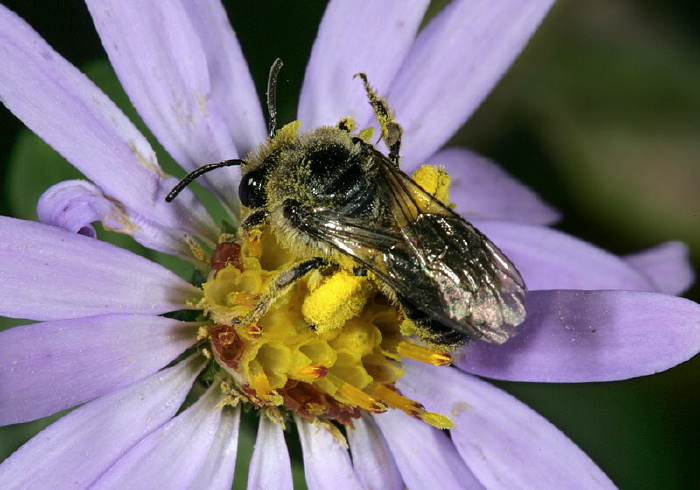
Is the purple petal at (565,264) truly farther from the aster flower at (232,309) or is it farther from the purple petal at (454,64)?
the purple petal at (454,64)

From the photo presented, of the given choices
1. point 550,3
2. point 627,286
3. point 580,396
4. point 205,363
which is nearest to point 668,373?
point 580,396

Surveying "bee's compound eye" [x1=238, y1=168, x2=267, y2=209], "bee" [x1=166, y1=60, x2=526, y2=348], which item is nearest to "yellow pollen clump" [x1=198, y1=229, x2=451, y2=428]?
"bee" [x1=166, y1=60, x2=526, y2=348]

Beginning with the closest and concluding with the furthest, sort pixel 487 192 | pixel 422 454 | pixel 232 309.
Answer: pixel 232 309 → pixel 422 454 → pixel 487 192

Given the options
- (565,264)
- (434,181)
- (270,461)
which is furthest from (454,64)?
(270,461)

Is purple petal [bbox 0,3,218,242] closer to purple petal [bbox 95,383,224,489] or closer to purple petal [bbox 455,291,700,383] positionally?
purple petal [bbox 95,383,224,489]

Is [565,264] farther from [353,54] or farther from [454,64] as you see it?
[353,54]

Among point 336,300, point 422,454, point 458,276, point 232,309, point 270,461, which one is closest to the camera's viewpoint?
point 458,276

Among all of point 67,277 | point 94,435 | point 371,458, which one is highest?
point 67,277
